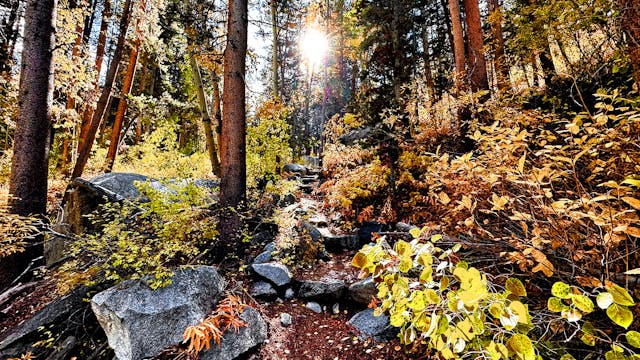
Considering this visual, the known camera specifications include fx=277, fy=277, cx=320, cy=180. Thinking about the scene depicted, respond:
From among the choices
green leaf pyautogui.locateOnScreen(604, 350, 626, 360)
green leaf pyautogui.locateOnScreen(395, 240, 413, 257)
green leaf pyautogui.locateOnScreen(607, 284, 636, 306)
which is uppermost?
green leaf pyautogui.locateOnScreen(395, 240, 413, 257)

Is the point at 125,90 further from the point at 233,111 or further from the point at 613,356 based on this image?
the point at 613,356

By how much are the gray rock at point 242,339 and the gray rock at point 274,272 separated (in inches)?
25.8

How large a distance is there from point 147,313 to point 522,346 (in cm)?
289

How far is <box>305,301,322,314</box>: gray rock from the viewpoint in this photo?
3.54m

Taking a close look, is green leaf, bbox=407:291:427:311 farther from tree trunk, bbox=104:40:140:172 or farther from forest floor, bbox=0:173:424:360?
tree trunk, bbox=104:40:140:172

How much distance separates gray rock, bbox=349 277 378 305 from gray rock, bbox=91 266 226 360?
1685mm

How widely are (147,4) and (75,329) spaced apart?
737 cm

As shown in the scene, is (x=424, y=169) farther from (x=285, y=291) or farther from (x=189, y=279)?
(x=189, y=279)

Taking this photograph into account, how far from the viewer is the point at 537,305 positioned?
194cm

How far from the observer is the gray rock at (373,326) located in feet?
9.49

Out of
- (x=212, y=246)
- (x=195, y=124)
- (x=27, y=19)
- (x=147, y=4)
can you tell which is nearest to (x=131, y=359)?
(x=212, y=246)

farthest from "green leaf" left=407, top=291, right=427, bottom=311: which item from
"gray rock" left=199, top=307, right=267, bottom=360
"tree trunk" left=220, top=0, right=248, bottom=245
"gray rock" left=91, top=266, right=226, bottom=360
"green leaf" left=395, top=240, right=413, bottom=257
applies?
"tree trunk" left=220, top=0, right=248, bottom=245

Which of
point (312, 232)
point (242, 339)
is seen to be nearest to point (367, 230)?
point (312, 232)

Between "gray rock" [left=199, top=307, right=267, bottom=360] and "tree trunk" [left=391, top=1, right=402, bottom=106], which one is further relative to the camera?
"tree trunk" [left=391, top=1, right=402, bottom=106]
